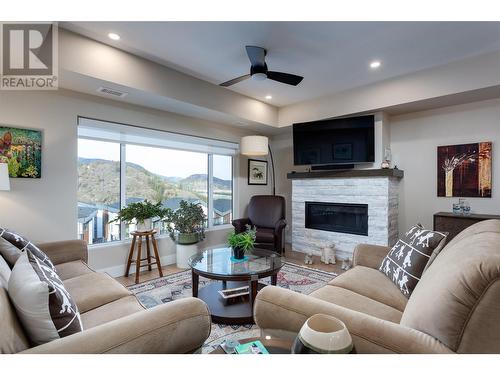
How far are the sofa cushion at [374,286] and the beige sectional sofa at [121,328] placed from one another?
41.1 inches

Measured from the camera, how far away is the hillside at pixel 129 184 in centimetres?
322

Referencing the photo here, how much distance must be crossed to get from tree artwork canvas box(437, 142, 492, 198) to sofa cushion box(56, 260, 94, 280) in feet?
14.3

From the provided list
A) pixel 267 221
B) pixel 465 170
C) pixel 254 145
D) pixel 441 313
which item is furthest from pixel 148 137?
pixel 465 170

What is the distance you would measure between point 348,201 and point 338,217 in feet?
1.21

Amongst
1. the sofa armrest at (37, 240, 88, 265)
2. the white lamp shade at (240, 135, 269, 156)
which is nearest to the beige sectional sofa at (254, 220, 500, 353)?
the sofa armrest at (37, 240, 88, 265)

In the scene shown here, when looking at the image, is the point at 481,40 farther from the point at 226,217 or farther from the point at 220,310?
the point at 226,217

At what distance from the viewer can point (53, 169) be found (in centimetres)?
284

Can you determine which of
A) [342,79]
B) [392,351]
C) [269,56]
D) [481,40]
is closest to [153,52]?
[269,56]

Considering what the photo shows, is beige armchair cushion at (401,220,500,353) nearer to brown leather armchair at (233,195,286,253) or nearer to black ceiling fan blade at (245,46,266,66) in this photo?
black ceiling fan blade at (245,46,266,66)

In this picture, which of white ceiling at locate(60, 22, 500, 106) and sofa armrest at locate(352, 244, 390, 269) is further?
white ceiling at locate(60, 22, 500, 106)

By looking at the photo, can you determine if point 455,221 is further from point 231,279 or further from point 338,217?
point 231,279

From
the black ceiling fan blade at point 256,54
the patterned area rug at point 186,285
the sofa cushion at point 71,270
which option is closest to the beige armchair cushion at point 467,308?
the patterned area rug at point 186,285

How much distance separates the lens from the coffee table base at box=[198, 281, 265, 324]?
6.73 feet
